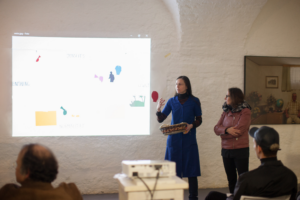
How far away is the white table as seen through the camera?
1.76 meters

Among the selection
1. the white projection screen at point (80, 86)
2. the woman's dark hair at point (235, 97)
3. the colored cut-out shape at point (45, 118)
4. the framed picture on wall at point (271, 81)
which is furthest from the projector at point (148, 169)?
the framed picture on wall at point (271, 81)

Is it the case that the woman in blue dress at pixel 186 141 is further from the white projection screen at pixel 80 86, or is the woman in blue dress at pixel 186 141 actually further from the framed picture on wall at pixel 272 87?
the framed picture on wall at pixel 272 87

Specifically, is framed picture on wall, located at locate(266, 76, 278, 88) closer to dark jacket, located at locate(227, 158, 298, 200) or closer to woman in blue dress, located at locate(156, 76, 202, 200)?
woman in blue dress, located at locate(156, 76, 202, 200)

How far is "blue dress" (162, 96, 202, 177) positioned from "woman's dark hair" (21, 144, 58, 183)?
2.00 meters

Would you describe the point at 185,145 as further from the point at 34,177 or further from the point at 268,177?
the point at 34,177

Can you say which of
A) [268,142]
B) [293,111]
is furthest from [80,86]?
[293,111]

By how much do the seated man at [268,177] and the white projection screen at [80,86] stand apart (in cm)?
263

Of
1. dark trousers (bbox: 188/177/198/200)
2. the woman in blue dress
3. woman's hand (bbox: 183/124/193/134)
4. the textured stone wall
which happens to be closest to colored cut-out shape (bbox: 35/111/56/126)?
the textured stone wall

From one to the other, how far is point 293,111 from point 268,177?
344 centimetres

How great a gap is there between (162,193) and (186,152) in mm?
1581

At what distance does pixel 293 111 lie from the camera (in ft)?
15.7

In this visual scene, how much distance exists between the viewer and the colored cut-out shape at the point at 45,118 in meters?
4.18

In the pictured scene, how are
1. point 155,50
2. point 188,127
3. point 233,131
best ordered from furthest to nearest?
point 155,50 → point 188,127 → point 233,131

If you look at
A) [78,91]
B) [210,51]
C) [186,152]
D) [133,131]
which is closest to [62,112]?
[78,91]
